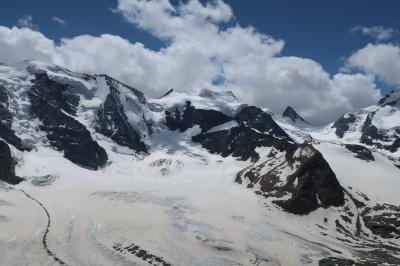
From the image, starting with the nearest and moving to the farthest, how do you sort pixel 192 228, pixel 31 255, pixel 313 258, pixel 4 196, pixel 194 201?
pixel 31 255, pixel 313 258, pixel 192 228, pixel 4 196, pixel 194 201

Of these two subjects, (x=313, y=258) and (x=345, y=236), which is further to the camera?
(x=345, y=236)

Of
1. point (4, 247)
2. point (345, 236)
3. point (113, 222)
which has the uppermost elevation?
point (345, 236)

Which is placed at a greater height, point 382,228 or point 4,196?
point 382,228

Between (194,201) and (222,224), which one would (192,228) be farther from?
(194,201)

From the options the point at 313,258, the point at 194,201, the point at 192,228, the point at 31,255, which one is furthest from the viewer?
the point at 194,201

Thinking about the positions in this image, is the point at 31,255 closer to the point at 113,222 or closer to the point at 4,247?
the point at 4,247

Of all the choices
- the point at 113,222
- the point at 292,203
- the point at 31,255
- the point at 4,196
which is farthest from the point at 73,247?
the point at 292,203

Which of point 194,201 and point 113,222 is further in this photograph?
point 194,201

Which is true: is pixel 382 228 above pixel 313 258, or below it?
above

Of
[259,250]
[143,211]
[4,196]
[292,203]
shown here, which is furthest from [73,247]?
[292,203]
